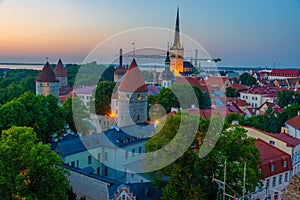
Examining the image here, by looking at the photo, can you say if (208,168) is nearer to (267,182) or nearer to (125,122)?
(267,182)

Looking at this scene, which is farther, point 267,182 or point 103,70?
point 103,70

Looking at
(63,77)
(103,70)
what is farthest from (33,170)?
(103,70)

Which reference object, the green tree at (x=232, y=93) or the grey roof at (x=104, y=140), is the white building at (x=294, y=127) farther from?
the green tree at (x=232, y=93)

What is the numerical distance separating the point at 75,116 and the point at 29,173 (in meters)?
11.7

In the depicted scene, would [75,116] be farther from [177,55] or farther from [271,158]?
[177,55]

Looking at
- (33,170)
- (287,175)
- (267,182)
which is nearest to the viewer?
(33,170)

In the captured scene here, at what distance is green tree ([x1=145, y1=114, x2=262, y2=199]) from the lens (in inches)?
426

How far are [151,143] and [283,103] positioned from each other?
1028 inches

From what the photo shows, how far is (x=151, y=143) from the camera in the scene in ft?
40.1

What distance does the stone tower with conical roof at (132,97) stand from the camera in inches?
886

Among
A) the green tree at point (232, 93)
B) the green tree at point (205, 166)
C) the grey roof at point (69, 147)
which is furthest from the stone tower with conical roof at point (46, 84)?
the green tree at point (232, 93)

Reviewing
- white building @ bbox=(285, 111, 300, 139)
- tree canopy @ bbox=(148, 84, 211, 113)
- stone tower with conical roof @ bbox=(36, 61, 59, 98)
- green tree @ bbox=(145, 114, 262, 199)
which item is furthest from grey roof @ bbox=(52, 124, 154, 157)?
stone tower with conical roof @ bbox=(36, 61, 59, 98)

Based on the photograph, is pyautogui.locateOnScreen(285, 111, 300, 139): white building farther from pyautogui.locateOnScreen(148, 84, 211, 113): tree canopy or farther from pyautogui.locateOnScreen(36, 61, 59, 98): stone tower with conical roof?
pyautogui.locateOnScreen(36, 61, 59, 98): stone tower with conical roof

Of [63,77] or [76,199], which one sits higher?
[63,77]
